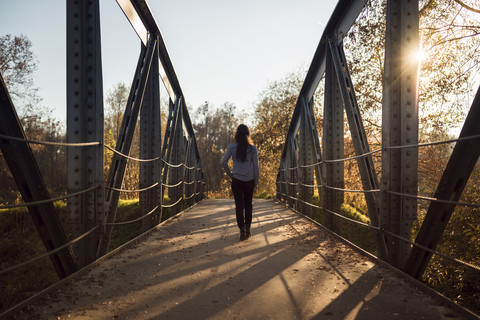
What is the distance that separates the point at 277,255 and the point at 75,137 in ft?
7.71

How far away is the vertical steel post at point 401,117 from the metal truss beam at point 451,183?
44 cm

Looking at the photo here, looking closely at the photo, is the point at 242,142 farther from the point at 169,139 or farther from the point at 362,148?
the point at 169,139

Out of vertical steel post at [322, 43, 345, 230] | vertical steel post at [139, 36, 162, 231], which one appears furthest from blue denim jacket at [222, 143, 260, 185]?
vertical steel post at [139, 36, 162, 231]

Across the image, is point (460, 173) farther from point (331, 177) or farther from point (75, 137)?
point (331, 177)

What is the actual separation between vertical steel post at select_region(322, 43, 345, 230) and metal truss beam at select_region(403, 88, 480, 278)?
2916 mm

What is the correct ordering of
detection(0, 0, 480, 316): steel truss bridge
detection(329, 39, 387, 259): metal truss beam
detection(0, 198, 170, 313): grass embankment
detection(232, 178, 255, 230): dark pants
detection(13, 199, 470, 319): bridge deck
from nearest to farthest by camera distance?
detection(13, 199, 470, 319): bridge deck, detection(0, 0, 480, 316): steel truss bridge, detection(329, 39, 387, 259): metal truss beam, detection(232, 178, 255, 230): dark pants, detection(0, 198, 170, 313): grass embankment

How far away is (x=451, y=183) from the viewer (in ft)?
8.79

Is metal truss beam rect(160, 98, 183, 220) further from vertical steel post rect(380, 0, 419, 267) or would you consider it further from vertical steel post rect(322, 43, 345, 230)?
vertical steel post rect(380, 0, 419, 267)

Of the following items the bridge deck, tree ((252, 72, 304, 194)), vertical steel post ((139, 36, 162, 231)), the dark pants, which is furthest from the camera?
tree ((252, 72, 304, 194))

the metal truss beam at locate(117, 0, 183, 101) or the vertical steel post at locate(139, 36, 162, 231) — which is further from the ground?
the metal truss beam at locate(117, 0, 183, 101)

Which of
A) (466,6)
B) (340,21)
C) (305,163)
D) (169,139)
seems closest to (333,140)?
(340,21)

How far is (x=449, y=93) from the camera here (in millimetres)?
7930

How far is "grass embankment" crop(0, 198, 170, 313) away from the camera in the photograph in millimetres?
13516

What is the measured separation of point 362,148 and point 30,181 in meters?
3.31
